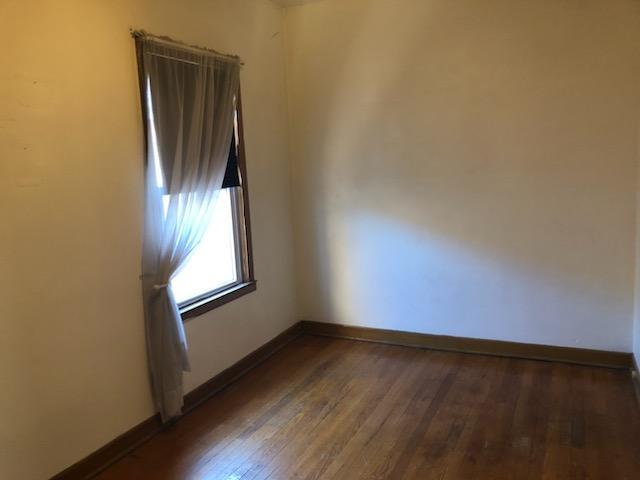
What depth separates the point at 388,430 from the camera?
2.92m

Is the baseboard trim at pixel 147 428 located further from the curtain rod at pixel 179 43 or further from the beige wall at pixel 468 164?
the curtain rod at pixel 179 43

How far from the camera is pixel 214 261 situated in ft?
12.0

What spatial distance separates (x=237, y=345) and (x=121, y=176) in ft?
4.93

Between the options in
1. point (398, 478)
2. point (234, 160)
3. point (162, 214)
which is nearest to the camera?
point (398, 478)

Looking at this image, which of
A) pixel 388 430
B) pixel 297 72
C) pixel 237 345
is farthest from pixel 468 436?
pixel 297 72

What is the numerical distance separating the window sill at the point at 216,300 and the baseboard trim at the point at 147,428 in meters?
0.46

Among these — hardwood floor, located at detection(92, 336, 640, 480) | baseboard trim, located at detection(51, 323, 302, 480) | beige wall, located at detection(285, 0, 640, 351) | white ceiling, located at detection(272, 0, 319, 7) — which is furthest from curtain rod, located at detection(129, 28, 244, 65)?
hardwood floor, located at detection(92, 336, 640, 480)

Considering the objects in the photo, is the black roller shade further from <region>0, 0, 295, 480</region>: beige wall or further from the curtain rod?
<region>0, 0, 295, 480</region>: beige wall

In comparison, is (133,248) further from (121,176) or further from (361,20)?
(361,20)

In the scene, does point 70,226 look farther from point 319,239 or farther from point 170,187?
point 319,239

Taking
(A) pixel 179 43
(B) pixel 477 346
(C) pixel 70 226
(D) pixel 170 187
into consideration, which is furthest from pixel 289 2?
(B) pixel 477 346

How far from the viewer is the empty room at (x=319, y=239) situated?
2459mm

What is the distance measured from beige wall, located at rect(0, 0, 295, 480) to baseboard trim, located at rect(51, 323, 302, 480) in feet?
0.17

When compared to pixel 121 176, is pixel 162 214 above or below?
below
